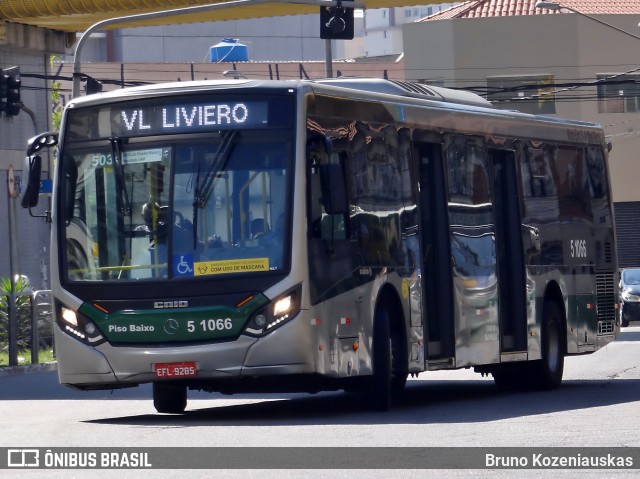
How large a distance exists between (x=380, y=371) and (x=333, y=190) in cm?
189

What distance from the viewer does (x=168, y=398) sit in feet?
50.7

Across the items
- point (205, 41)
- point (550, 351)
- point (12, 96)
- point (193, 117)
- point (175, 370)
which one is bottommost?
point (550, 351)

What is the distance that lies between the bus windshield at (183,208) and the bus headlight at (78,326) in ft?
1.04

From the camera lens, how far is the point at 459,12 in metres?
58.4

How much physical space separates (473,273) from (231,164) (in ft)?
13.0

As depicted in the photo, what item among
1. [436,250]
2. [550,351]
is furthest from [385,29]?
[436,250]

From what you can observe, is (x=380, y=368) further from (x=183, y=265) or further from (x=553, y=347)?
(x=553, y=347)

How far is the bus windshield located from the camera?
13.8 m

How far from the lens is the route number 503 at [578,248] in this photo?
19.6 m

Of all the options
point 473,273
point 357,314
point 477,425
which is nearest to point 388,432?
point 477,425

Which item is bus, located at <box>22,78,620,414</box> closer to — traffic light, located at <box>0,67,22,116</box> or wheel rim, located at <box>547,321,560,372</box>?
wheel rim, located at <box>547,321,560,372</box>

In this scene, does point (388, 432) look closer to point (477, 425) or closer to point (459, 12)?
point (477, 425)

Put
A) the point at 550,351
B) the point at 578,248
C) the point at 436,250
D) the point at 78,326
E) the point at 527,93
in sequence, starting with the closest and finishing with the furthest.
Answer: the point at 78,326 < the point at 436,250 < the point at 550,351 < the point at 578,248 < the point at 527,93

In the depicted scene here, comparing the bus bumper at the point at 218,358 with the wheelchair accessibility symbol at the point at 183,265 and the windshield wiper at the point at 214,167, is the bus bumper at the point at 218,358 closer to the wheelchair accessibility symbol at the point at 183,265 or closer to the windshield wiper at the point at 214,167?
the wheelchair accessibility symbol at the point at 183,265
